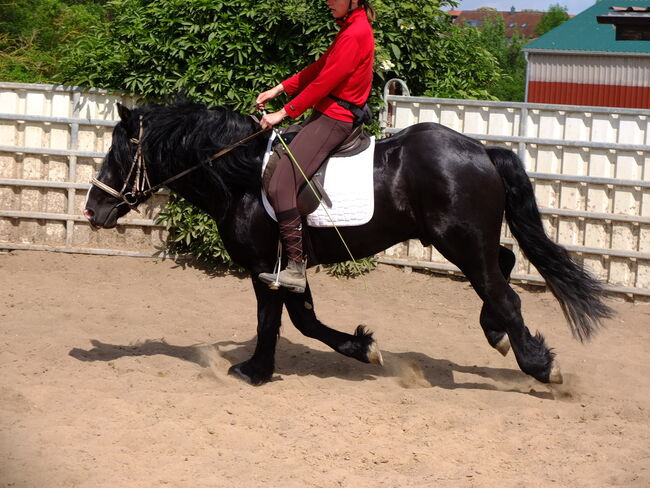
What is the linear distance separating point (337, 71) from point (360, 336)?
1.81 meters

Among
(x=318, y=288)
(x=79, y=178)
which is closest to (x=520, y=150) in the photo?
(x=318, y=288)

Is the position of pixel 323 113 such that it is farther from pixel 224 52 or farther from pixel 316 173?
pixel 224 52

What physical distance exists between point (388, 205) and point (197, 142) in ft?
4.27

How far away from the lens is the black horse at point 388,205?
5594mm

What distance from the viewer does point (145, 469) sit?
14.4 ft

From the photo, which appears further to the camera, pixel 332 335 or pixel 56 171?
pixel 56 171

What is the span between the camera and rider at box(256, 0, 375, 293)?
544 centimetres

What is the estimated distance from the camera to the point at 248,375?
602 centimetres

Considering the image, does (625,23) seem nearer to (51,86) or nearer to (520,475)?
(51,86)

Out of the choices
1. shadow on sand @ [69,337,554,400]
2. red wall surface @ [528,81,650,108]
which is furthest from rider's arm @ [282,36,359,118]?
red wall surface @ [528,81,650,108]

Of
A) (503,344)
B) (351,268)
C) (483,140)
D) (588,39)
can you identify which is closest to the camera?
(503,344)

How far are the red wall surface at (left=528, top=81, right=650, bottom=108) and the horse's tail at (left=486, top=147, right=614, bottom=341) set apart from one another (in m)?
24.0

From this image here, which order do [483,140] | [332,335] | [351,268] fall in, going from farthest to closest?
1. [351,268]
2. [483,140]
3. [332,335]

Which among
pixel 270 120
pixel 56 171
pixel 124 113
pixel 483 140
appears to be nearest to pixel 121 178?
pixel 124 113
